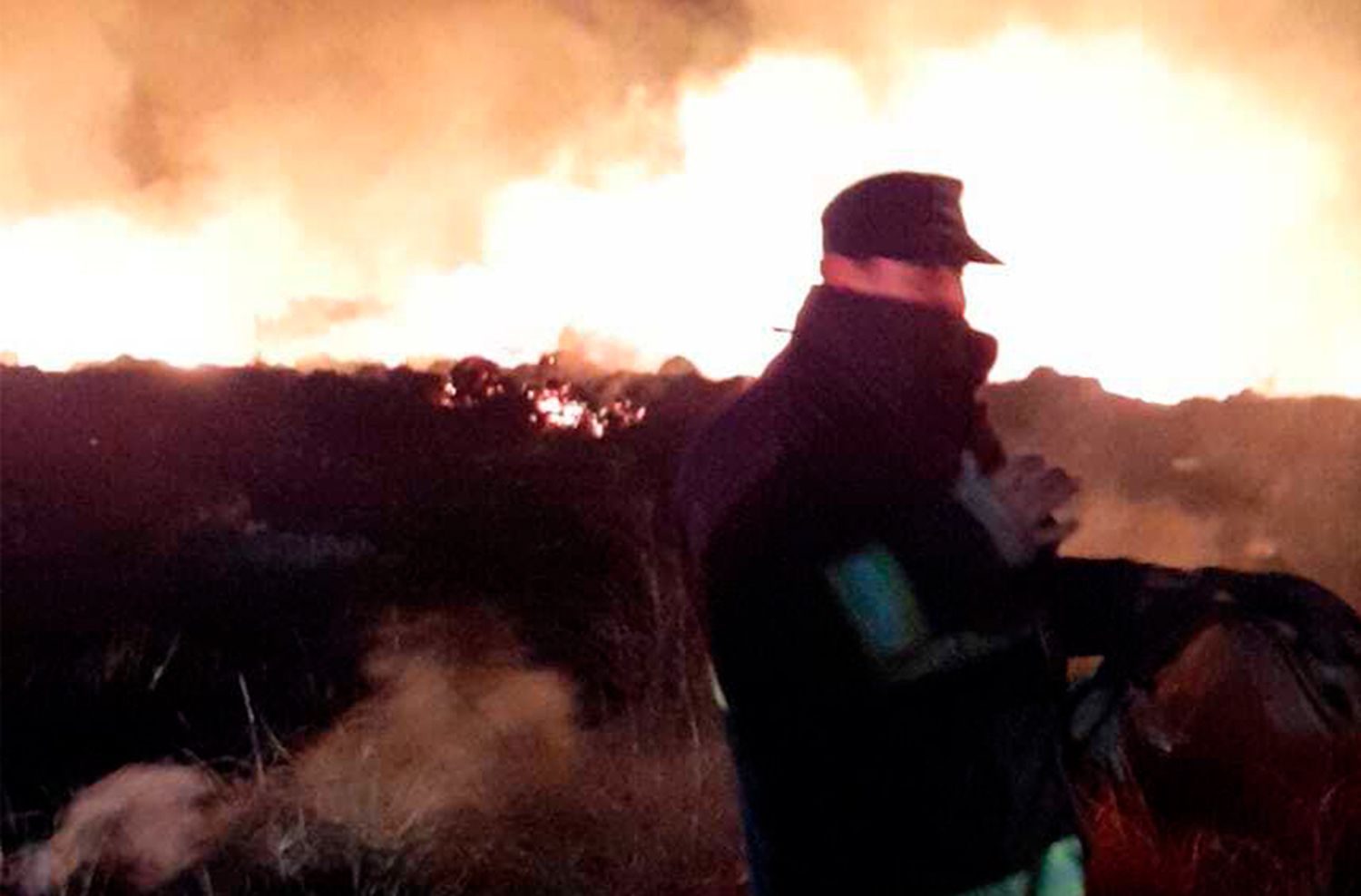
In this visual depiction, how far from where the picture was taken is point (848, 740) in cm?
220

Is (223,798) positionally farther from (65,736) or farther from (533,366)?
(533,366)

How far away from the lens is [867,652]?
7.09ft

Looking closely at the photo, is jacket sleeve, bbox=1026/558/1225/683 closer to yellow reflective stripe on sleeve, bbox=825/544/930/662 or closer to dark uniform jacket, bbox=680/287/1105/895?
dark uniform jacket, bbox=680/287/1105/895

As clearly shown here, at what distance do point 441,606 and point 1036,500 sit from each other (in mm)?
5813

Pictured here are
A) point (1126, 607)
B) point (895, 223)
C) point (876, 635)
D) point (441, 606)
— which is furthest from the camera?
point (441, 606)

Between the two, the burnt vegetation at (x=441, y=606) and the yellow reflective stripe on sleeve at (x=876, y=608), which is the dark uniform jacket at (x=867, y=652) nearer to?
the yellow reflective stripe on sleeve at (x=876, y=608)

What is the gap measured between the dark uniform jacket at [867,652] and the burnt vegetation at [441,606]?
2.75 m

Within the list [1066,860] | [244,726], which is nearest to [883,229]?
[1066,860]

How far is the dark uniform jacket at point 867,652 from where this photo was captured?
85.6 inches

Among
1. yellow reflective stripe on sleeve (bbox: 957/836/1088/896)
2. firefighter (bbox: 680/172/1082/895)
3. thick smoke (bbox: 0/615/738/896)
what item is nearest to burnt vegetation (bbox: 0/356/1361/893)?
thick smoke (bbox: 0/615/738/896)

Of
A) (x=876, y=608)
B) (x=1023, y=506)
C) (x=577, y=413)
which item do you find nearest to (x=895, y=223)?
(x=1023, y=506)

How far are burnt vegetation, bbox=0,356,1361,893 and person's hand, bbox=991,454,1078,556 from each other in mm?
2793

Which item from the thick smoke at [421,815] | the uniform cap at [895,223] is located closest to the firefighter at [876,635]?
the uniform cap at [895,223]

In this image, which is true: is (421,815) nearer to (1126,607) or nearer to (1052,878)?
(1052,878)
